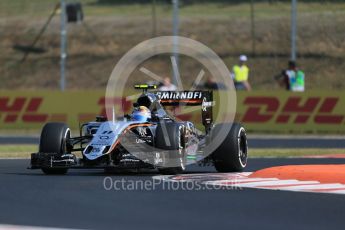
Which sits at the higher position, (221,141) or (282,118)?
(221,141)

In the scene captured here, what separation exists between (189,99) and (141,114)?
95 cm

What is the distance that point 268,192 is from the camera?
12.4 meters

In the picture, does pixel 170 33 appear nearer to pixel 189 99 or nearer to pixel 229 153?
pixel 189 99

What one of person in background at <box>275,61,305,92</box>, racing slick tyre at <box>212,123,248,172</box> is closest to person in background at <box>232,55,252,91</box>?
person in background at <box>275,61,305,92</box>

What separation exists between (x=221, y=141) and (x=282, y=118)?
13.3 metres

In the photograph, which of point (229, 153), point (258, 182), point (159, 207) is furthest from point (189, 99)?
point (159, 207)

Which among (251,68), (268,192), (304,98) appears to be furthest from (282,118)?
(268,192)

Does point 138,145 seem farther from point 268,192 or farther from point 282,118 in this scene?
point 282,118

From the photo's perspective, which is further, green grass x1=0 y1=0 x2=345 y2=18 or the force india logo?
green grass x1=0 y1=0 x2=345 y2=18

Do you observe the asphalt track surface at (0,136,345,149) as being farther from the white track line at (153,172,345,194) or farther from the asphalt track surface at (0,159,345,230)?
the asphalt track surface at (0,159,345,230)

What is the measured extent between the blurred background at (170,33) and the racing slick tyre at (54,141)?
21219 mm

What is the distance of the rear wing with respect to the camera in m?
16.4

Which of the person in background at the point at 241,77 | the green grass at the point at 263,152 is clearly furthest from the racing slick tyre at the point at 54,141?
the person in background at the point at 241,77

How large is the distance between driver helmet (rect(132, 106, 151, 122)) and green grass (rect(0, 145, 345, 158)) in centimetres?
553
